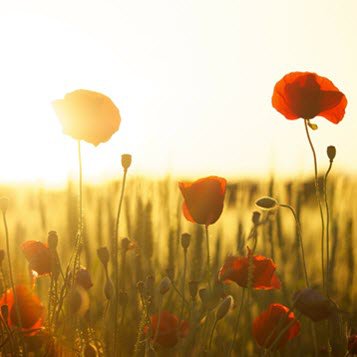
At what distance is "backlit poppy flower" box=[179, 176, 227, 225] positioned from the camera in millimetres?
1429

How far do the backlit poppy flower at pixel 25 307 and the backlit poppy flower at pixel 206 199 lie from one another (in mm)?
330

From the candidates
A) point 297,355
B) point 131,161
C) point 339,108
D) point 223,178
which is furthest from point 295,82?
point 297,355

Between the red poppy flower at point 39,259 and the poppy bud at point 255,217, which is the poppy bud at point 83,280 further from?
the poppy bud at point 255,217

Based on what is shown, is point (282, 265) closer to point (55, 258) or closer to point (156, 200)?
point (156, 200)

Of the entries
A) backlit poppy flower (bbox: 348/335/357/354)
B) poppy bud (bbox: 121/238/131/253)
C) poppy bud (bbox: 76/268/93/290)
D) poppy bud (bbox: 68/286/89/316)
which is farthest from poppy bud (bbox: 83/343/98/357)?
backlit poppy flower (bbox: 348/335/357/354)

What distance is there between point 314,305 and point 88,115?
65 centimetres

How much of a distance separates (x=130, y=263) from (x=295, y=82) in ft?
2.36

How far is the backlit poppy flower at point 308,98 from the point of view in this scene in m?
1.64

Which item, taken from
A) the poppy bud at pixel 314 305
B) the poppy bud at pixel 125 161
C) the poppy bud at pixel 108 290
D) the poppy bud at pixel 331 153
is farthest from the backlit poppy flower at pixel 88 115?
the poppy bud at pixel 314 305

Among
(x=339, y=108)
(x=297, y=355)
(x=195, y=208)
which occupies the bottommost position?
(x=297, y=355)

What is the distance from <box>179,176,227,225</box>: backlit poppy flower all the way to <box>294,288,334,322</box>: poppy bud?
36 cm

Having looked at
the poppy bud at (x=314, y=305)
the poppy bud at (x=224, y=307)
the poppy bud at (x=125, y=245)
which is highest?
the poppy bud at (x=125, y=245)

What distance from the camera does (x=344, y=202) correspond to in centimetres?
214

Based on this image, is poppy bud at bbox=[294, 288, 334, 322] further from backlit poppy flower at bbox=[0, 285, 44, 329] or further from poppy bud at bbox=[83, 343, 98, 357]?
backlit poppy flower at bbox=[0, 285, 44, 329]
